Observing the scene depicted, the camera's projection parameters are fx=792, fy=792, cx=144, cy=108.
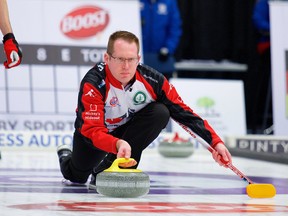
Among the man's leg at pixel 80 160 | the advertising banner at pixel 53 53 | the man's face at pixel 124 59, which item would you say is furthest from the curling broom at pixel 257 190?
the advertising banner at pixel 53 53

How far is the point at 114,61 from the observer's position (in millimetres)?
3846

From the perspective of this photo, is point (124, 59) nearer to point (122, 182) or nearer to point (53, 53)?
point (122, 182)

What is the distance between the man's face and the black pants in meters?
0.31

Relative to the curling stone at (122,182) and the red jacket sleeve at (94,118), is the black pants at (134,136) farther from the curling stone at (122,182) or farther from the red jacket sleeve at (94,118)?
the curling stone at (122,182)

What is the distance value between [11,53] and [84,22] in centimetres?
454

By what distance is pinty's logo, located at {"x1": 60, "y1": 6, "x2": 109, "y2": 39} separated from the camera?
8789mm

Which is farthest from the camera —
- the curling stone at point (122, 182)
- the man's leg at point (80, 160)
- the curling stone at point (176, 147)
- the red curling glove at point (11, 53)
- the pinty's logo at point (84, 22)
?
the pinty's logo at point (84, 22)

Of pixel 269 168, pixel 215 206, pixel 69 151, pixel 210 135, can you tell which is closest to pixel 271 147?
pixel 269 168

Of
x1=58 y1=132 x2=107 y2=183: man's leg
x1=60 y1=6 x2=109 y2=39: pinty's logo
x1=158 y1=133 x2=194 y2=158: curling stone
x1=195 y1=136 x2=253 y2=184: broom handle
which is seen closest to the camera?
x1=195 y1=136 x2=253 y2=184: broom handle

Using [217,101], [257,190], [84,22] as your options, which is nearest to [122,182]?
[257,190]

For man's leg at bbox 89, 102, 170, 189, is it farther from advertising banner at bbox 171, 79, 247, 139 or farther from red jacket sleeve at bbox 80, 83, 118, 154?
advertising banner at bbox 171, 79, 247, 139

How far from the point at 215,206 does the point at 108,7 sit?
19.1 ft

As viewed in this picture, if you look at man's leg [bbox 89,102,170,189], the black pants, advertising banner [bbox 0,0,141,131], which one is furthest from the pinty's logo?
man's leg [bbox 89,102,170,189]

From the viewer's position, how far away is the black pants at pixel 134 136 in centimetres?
408
